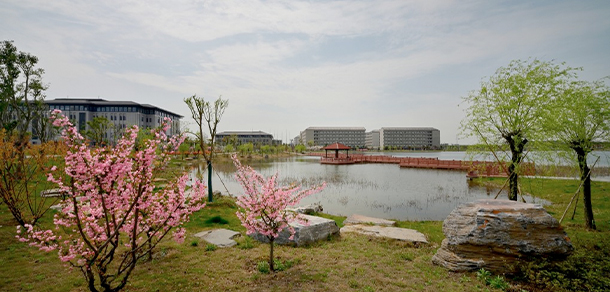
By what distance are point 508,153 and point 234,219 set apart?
1233cm

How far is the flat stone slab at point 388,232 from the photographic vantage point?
8406 mm

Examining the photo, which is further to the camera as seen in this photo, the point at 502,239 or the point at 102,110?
the point at 102,110

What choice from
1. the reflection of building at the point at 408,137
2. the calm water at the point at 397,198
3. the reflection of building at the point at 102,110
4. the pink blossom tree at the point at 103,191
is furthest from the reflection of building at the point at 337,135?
the pink blossom tree at the point at 103,191

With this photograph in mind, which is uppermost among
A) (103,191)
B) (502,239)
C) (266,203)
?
(103,191)

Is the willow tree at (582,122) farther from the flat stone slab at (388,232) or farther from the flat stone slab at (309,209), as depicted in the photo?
the flat stone slab at (309,209)

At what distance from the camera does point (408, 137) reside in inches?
6427

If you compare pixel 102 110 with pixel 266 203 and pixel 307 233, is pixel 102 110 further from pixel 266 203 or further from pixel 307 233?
pixel 266 203

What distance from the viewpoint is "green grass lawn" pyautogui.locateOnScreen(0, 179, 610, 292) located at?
528 centimetres

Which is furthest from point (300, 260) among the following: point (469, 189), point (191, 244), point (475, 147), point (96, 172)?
point (469, 189)

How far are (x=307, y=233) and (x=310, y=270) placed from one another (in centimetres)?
201

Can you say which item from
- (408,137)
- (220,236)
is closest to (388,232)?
(220,236)

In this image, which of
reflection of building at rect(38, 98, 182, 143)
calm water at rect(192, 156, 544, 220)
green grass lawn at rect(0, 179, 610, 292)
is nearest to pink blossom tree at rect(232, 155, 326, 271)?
green grass lawn at rect(0, 179, 610, 292)

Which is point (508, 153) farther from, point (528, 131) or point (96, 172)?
point (96, 172)

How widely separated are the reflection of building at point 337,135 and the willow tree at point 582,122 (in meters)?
157
